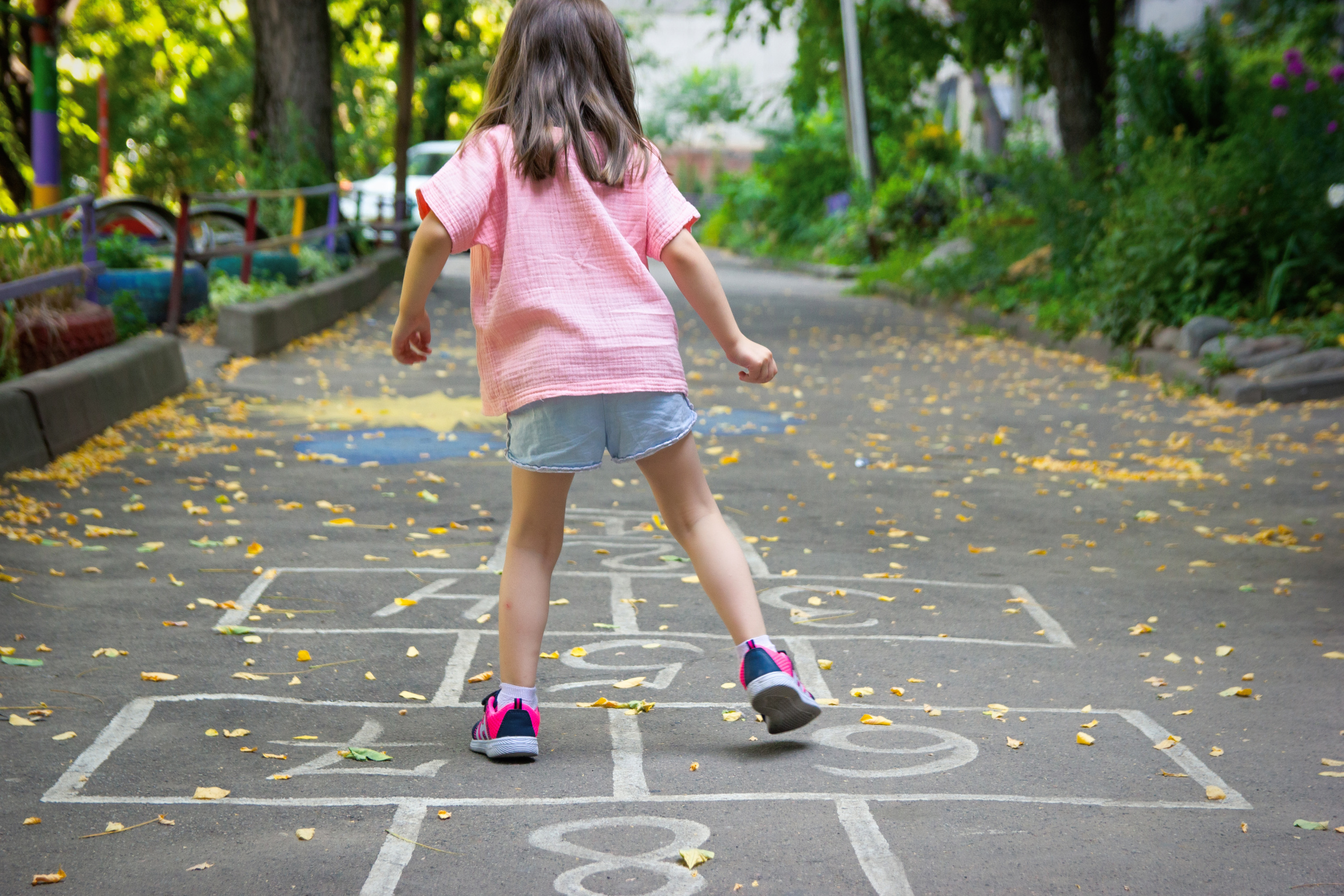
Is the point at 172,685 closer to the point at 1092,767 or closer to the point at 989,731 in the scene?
the point at 989,731

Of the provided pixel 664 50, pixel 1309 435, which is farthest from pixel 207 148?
pixel 664 50

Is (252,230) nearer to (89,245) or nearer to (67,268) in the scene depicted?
(89,245)

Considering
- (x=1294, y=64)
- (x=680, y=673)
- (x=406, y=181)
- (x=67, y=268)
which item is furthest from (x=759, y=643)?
(x=406, y=181)

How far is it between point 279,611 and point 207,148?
66.8ft

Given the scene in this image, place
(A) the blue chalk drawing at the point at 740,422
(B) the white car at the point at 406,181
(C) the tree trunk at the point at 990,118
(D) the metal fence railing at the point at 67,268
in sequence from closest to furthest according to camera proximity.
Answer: (D) the metal fence railing at the point at 67,268
(A) the blue chalk drawing at the point at 740,422
(B) the white car at the point at 406,181
(C) the tree trunk at the point at 990,118

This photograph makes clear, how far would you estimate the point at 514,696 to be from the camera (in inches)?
125

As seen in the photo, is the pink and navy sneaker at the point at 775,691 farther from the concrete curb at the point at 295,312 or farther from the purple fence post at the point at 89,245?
the concrete curb at the point at 295,312

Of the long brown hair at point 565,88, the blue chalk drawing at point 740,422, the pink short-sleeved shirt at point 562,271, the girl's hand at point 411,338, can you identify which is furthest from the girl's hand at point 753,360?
the blue chalk drawing at point 740,422

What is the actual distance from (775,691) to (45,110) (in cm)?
848

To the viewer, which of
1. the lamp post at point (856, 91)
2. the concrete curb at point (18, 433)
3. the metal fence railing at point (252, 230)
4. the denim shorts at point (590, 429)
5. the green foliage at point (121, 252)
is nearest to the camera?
the denim shorts at point (590, 429)

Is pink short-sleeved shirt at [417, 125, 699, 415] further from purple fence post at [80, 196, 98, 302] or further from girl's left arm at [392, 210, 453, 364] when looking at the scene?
purple fence post at [80, 196, 98, 302]

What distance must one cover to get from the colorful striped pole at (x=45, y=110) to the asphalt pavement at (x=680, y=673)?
3234mm

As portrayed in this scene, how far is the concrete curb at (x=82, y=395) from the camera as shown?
6195 mm

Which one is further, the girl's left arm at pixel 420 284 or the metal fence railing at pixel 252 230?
the metal fence railing at pixel 252 230
